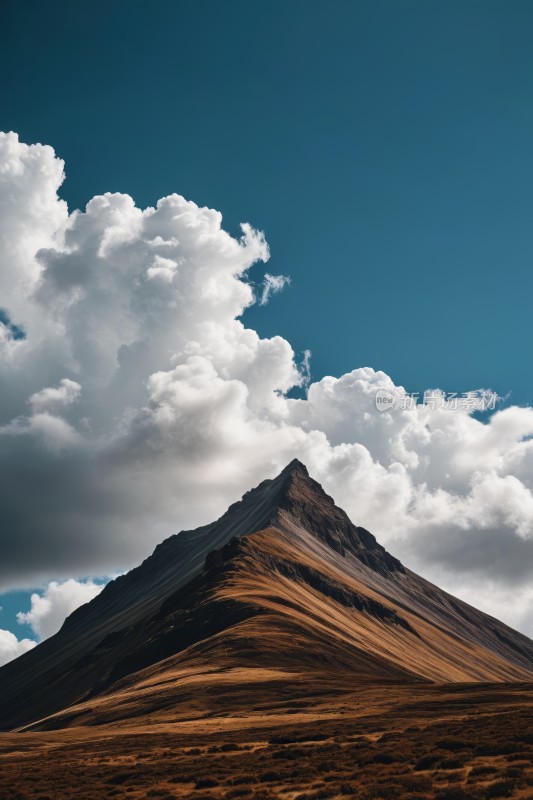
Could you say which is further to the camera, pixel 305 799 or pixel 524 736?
pixel 524 736

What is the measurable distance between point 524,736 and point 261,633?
5228 inches

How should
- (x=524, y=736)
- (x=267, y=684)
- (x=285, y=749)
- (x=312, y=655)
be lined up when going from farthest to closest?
1. (x=312, y=655)
2. (x=267, y=684)
3. (x=285, y=749)
4. (x=524, y=736)

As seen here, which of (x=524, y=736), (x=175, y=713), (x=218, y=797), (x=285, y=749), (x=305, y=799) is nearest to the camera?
(x=305, y=799)

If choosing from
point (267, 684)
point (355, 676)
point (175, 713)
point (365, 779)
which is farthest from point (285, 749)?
point (355, 676)

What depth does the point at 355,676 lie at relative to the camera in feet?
502

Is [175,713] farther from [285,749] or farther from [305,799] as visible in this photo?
[305,799]

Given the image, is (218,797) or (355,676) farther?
(355,676)

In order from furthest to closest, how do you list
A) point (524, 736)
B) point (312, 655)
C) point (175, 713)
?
point (312, 655), point (175, 713), point (524, 736)

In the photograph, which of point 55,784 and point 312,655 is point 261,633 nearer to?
point 312,655

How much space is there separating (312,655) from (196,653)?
28.7m

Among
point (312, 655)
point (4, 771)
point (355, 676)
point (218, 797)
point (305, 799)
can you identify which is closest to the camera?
point (305, 799)

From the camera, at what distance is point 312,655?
17450 centimetres

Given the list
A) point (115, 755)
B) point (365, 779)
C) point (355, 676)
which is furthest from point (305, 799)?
point (355, 676)

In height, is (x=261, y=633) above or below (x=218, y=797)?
above
